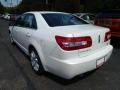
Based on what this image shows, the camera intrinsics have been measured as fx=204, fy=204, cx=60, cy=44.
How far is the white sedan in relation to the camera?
3789mm

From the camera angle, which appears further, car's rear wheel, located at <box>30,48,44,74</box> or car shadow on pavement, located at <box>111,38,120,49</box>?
car shadow on pavement, located at <box>111,38,120,49</box>

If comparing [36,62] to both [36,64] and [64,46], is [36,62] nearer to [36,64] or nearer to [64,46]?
[36,64]

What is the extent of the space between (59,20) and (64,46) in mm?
1326

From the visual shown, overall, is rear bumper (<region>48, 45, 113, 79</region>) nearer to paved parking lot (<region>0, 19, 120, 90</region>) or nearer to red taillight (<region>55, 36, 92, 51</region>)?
red taillight (<region>55, 36, 92, 51</region>)

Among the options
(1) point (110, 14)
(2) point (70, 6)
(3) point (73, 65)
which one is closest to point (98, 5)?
(2) point (70, 6)

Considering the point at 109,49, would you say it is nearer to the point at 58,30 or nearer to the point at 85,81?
the point at 85,81

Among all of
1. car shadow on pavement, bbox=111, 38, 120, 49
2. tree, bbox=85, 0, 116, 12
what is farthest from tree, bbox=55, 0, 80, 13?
car shadow on pavement, bbox=111, 38, 120, 49

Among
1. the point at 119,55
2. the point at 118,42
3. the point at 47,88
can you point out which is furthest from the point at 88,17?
the point at 47,88

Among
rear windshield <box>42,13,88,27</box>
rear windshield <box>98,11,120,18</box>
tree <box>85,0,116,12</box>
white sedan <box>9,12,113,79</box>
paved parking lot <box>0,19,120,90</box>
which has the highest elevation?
tree <box>85,0,116,12</box>

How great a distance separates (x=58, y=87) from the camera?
422 cm

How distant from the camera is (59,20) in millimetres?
4934

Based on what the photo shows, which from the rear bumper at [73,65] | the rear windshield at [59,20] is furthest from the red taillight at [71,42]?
the rear windshield at [59,20]

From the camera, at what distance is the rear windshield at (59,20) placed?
4.72m

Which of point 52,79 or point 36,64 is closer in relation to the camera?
point 52,79
